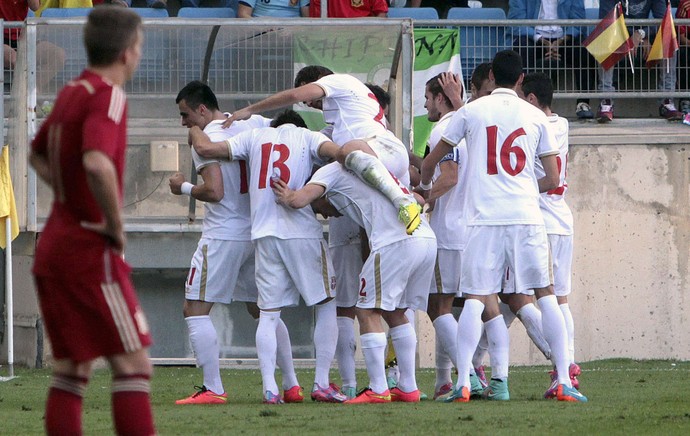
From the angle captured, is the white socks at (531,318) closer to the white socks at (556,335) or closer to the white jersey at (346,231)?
the white socks at (556,335)

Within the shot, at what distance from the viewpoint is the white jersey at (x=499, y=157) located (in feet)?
25.4

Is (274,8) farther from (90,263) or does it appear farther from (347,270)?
(90,263)

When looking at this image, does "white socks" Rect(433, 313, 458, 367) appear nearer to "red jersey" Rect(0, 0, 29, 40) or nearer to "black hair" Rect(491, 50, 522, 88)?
"black hair" Rect(491, 50, 522, 88)

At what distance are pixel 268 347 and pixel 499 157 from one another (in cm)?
184

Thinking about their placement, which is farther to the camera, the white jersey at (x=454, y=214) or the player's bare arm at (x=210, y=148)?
the white jersey at (x=454, y=214)

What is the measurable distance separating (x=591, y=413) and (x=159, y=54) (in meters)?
Answer: 5.91

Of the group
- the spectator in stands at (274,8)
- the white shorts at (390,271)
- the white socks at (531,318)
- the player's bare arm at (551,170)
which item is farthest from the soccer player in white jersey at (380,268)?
the spectator in stands at (274,8)

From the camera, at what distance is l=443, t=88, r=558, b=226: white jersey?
7.73 meters

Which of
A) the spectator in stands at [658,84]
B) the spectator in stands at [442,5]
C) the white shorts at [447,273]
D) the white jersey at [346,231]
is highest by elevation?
the spectator in stands at [442,5]

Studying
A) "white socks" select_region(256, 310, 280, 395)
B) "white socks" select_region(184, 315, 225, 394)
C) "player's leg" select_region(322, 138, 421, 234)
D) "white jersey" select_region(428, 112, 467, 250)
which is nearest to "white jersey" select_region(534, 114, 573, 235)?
"white jersey" select_region(428, 112, 467, 250)

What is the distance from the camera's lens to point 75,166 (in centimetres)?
438

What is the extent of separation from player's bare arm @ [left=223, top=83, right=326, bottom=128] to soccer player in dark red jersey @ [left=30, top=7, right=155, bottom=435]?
3.41m

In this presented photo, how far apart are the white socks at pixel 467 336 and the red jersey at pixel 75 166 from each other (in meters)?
3.71

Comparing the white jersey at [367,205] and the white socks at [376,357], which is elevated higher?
the white jersey at [367,205]
